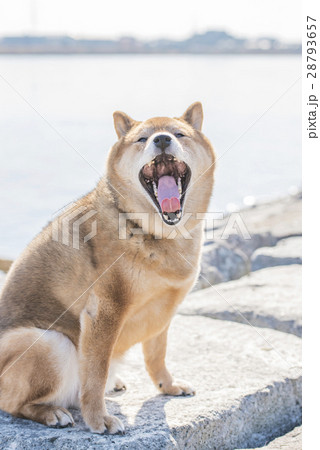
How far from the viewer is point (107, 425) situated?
368cm

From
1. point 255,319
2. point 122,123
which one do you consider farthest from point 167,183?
point 255,319

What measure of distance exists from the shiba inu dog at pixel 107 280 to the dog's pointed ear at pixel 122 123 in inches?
3.8

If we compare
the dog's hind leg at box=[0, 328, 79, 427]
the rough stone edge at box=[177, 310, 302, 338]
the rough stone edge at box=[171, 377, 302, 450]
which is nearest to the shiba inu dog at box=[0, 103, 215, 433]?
the dog's hind leg at box=[0, 328, 79, 427]

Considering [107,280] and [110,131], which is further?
[110,131]

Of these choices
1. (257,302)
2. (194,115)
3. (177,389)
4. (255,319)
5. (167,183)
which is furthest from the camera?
(257,302)

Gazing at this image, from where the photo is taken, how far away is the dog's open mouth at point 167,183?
13.2ft

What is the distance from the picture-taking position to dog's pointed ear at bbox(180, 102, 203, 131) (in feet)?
14.9

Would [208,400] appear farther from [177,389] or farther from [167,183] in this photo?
[167,183]

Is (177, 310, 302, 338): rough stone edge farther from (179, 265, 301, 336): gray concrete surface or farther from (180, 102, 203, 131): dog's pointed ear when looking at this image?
(180, 102, 203, 131): dog's pointed ear

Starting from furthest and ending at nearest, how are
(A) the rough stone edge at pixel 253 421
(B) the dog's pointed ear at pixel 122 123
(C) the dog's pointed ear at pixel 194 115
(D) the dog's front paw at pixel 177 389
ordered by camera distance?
1. (C) the dog's pointed ear at pixel 194 115
2. (B) the dog's pointed ear at pixel 122 123
3. (D) the dog's front paw at pixel 177 389
4. (A) the rough stone edge at pixel 253 421

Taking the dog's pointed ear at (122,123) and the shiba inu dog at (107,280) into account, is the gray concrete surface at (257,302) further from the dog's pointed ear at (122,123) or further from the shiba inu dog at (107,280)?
the dog's pointed ear at (122,123)

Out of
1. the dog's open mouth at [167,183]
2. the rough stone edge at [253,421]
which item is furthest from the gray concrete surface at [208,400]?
the dog's open mouth at [167,183]

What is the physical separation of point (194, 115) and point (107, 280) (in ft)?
4.60

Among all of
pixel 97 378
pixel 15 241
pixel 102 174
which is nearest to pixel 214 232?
pixel 15 241
